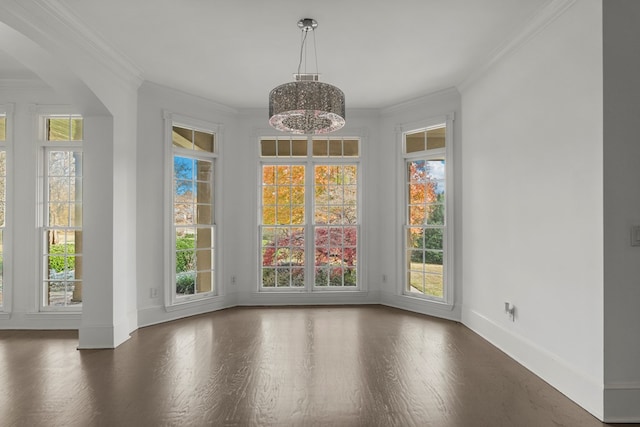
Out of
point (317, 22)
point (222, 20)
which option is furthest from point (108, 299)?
point (317, 22)

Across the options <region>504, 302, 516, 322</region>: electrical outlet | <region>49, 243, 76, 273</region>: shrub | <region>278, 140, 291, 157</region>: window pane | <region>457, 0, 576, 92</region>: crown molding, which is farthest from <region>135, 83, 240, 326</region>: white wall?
<region>504, 302, 516, 322</region>: electrical outlet

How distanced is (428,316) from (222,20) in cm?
436

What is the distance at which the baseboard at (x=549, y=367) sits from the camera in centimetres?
277

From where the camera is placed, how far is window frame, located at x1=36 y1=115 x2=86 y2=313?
4949 mm

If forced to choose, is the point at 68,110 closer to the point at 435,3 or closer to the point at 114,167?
the point at 114,167

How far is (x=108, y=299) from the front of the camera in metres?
4.25

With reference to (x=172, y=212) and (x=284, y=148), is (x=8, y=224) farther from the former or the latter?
(x=284, y=148)

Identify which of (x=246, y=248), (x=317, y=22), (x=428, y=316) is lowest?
(x=428, y=316)

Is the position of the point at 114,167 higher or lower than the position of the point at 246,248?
higher

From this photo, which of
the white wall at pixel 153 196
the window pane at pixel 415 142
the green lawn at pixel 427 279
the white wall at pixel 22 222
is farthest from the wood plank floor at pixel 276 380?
the window pane at pixel 415 142

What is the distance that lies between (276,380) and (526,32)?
3697 mm

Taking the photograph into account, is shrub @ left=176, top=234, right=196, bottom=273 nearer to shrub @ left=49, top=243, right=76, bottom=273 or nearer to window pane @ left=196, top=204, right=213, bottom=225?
window pane @ left=196, top=204, right=213, bottom=225

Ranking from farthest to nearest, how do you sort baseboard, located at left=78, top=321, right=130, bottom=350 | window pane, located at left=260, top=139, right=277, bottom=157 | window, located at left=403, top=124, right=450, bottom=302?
1. window pane, located at left=260, top=139, right=277, bottom=157
2. window, located at left=403, top=124, right=450, bottom=302
3. baseboard, located at left=78, top=321, right=130, bottom=350
